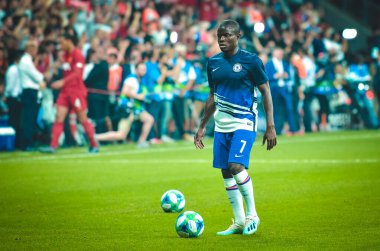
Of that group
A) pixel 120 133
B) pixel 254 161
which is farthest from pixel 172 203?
pixel 120 133

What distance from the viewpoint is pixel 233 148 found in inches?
374

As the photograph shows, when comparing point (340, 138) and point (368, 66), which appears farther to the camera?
point (368, 66)

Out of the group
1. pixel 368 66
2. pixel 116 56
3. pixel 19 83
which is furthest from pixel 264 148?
pixel 368 66

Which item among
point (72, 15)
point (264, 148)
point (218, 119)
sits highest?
point (72, 15)

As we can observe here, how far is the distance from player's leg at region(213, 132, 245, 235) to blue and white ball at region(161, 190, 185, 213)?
1707 millimetres

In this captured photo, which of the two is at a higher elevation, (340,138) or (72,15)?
(72,15)

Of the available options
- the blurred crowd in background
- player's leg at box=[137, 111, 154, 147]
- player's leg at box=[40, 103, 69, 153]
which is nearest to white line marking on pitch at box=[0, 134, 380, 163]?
player's leg at box=[40, 103, 69, 153]

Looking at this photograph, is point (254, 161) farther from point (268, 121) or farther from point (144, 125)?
point (268, 121)

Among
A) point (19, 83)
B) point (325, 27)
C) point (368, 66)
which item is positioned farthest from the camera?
point (325, 27)

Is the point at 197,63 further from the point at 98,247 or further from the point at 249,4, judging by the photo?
the point at 98,247

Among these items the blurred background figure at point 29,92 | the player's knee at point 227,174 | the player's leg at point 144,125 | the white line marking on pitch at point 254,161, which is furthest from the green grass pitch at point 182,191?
the player's leg at point 144,125

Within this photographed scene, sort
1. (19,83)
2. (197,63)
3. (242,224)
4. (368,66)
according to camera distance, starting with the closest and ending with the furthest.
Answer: (242,224), (19,83), (197,63), (368,66)

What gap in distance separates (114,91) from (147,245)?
16.4 m

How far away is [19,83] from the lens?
2233 centimetres
